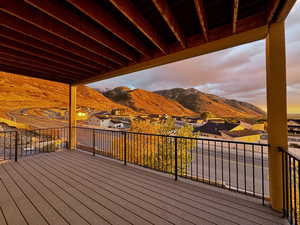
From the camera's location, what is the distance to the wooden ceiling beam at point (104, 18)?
144cm

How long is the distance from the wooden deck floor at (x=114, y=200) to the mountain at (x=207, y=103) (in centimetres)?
1886

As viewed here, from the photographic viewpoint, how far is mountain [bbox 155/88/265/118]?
21.0 metres

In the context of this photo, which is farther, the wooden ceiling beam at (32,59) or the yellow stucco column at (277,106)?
the wooden ceiling beam at (32,59)

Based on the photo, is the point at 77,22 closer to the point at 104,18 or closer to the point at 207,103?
the point at 104,18

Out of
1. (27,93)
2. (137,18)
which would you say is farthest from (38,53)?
(27,93)

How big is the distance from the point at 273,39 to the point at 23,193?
425cm

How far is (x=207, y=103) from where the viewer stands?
2236 cm

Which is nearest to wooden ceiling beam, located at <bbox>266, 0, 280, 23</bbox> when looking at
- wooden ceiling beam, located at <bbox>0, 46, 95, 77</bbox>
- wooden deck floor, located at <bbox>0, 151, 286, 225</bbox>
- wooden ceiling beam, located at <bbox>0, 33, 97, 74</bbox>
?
wooden deck floor, located at <bbox>0, 151, 286, 225</bbox>

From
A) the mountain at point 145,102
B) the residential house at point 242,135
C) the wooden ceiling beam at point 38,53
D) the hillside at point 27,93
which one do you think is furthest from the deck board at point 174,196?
the residential house at point 242,135

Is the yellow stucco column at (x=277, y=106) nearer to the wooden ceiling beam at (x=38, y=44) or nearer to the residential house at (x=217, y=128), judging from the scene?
the wooden ceiling beam at (x=38, y=44)

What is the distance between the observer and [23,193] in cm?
205

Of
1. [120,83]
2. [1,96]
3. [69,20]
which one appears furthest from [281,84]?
[120,83]

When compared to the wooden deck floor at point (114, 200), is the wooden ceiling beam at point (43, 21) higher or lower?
higher

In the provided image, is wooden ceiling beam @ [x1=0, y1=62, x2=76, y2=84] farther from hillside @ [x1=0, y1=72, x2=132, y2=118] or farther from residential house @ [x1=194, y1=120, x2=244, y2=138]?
residential house @ [x1=194, y1=120, x2=244, y2=138]
